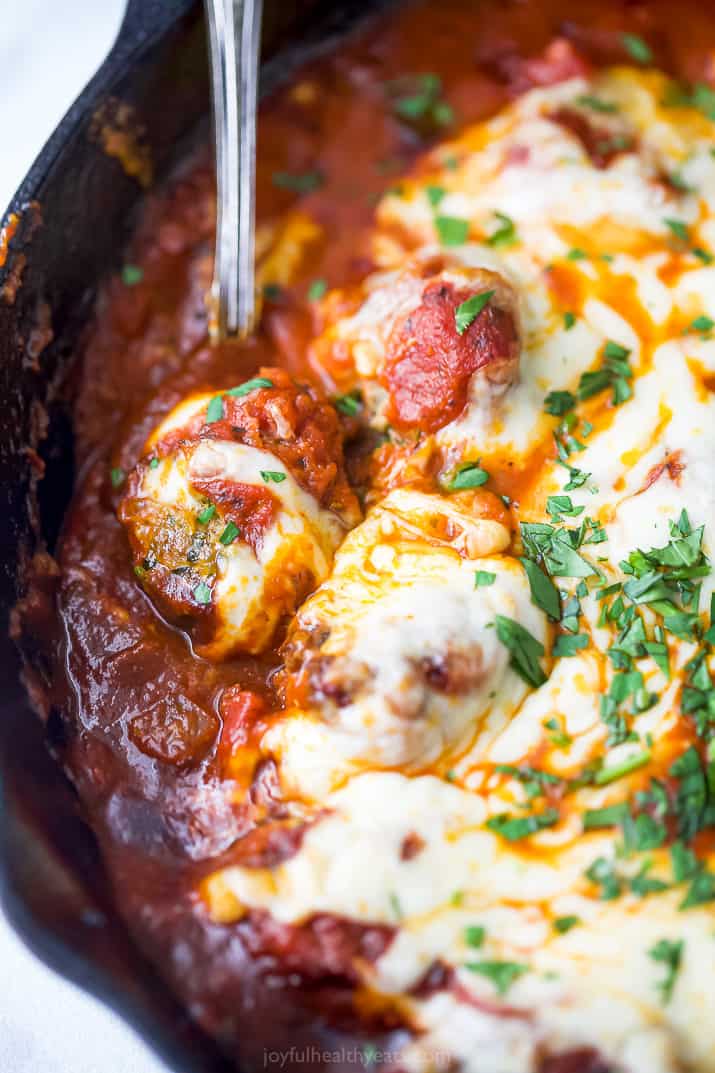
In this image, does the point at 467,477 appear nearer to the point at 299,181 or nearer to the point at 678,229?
the point at 678,229

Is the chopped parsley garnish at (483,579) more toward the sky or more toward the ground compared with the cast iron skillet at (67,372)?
more toward the ground

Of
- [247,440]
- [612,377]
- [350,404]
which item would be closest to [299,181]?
[350,404]

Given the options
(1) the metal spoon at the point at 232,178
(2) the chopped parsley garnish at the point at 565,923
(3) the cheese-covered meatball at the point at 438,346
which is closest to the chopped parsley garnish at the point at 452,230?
(3) the cheese-covered meatball at the point at 438,346

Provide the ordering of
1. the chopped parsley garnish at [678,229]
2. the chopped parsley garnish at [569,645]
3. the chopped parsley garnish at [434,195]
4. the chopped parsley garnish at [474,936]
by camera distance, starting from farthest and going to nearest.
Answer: the chopped parsley garnish at [434,195] → the chopped parsley garnish at [678,229] → the chopped parsley garnish at [569,645] → the chopped parsley garnish at [474,936]

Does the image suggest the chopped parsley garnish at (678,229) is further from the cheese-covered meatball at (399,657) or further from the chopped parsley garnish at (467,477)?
the cheese-covered meatball at (399,657)

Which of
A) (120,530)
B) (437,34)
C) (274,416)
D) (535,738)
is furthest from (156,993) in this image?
(437,34)

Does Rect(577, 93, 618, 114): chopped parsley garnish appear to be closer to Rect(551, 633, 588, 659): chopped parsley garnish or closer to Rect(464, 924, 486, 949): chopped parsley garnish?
Rect(551, 633, 588, 659): chopped parsley garnish
